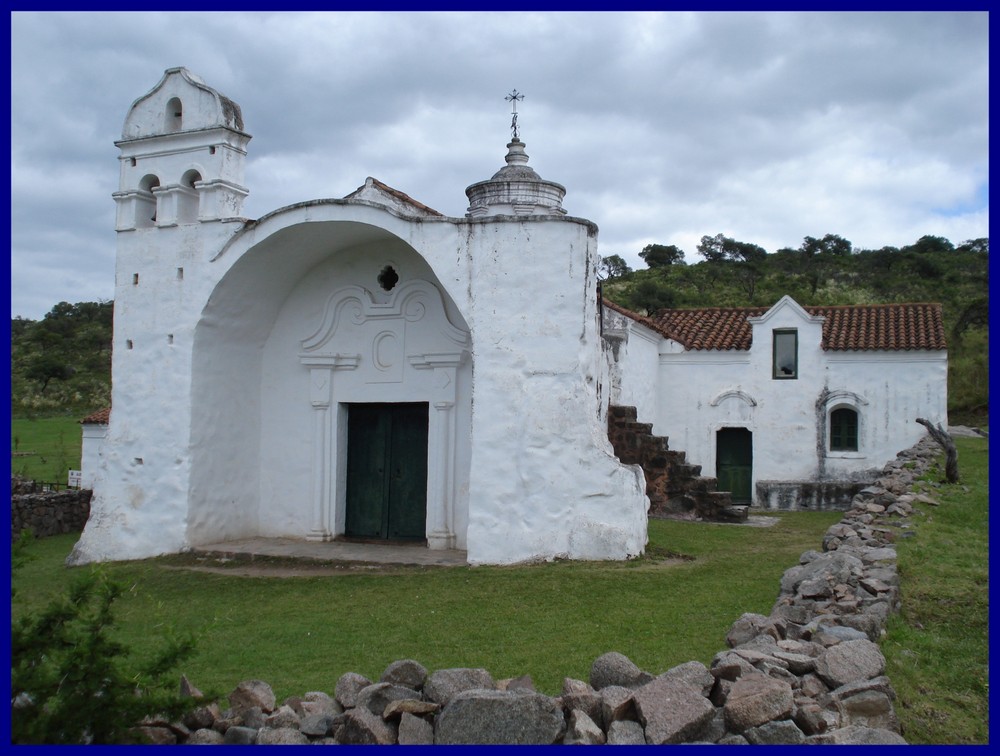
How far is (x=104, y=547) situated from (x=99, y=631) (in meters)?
8.09

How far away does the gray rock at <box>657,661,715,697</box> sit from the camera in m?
4.04

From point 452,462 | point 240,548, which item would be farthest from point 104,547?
point 452,462

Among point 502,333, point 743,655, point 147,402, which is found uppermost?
point 502,333

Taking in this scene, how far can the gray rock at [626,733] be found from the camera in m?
3.68

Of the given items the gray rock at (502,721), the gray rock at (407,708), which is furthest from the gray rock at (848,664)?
the gray rock at (407,708)

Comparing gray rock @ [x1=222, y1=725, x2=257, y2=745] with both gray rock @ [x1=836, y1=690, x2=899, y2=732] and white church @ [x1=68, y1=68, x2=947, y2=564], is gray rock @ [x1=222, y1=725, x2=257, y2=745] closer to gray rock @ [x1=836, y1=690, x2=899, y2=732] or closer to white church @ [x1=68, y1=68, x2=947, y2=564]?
gray rock @ [x1=836, y1=690, x2=899, y2=732]

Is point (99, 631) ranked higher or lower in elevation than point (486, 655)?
higher

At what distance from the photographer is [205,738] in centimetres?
396

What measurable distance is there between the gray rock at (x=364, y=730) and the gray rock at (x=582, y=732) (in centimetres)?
73

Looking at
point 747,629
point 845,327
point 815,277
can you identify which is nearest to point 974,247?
point 815,277

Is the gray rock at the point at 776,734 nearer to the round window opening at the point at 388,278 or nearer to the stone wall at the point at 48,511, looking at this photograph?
the round window opening at the point at 388,278

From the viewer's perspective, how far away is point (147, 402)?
11.3 m

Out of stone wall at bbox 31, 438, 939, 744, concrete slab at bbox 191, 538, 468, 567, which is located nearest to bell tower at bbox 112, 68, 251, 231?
concrete slab at bbox 191, 538, 468, 567
